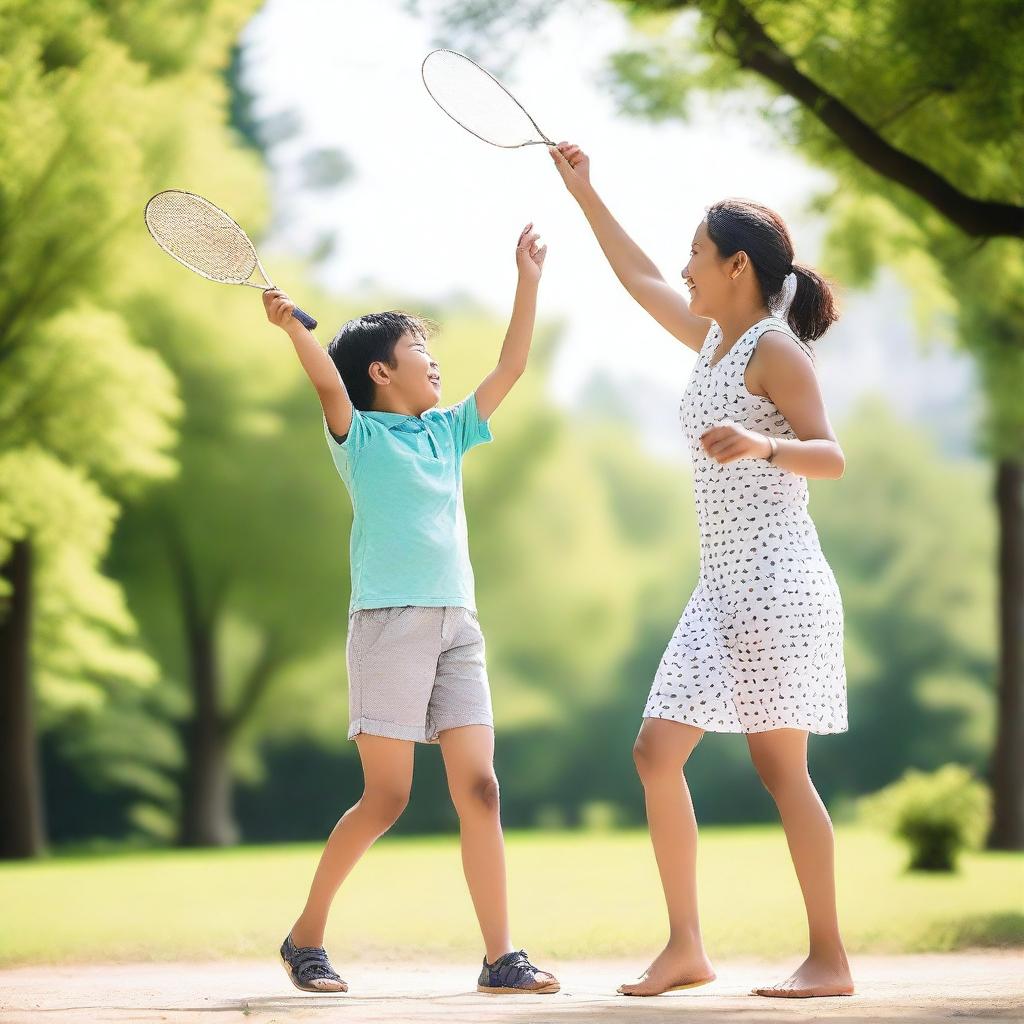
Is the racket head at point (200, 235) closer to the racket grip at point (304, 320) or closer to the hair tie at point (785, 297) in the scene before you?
the racket grip at point (304, 320)

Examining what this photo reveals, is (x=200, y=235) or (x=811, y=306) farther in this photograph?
(x=200, y=235)

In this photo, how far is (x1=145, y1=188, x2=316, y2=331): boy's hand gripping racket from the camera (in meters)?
4.07

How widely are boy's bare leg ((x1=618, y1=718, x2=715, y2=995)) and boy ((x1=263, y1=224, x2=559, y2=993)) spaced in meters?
0.30

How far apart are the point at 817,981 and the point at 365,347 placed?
1978 millimetres

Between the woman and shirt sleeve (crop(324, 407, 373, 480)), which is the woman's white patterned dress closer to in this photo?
the woman

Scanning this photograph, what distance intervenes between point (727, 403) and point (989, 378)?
7.72m

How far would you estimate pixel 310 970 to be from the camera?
12.7 feet

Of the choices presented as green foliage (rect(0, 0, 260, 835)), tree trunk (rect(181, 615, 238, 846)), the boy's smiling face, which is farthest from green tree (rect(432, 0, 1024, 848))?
tree trunk (rect(181, 615, 238, 846))

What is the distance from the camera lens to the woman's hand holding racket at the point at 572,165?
4305 millimetres

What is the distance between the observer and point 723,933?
19.1 ft

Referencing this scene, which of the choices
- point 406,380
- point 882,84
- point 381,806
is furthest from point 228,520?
point 381,806

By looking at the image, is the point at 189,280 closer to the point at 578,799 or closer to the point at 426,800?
the point at 426,800

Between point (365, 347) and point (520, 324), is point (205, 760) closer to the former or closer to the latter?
point (365, 347)

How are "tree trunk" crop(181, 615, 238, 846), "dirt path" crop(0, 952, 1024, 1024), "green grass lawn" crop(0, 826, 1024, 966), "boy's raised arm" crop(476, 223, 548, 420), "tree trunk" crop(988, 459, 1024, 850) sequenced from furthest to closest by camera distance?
"tree trunk" crop(181, 615, 238, 846) → "tree trunk" crop(988, 459, 1024, 850) → "green grass lawn" crop(0, 826, 1024, 966) → "boy's raised arm" crop(476, 223, 548, 420) → "dirt path" crop(0, 952, 1024, 1024)
